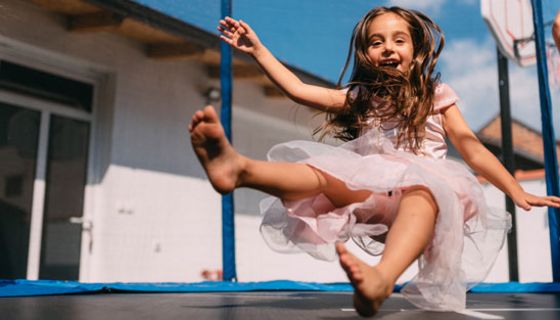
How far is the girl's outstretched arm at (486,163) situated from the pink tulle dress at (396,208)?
0.03m

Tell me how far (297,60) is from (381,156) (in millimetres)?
1841

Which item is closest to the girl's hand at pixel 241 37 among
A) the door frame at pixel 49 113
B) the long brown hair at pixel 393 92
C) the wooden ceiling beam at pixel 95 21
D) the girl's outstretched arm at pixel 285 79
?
the girl's outstretched arm at pixel 285 79

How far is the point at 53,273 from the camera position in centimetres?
294

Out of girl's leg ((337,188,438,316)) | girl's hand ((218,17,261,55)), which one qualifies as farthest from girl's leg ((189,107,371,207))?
girl's hand ((218,17,261,55))

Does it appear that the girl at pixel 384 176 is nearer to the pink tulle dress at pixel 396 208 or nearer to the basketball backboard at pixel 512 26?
the pink tulle dress at pixel 396 208

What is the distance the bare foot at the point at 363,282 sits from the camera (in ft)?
2.89

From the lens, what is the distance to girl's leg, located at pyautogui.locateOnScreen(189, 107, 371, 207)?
0.97 metres

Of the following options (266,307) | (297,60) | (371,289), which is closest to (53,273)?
(297,60)

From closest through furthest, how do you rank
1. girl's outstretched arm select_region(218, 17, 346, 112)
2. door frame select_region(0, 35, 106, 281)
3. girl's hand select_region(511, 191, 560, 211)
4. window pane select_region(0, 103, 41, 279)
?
girl's hand select_region(511, 191, 560, 211), girl's outstretched arm select_region(218, 17, 346, 112), window pane select_region(0, 103, 41, 279), door frame select_region(0, 35, 106, 281)

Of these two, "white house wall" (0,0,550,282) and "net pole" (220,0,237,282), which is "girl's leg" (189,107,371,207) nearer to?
"net pole" (220,0,237,282)

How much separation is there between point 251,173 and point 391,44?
536 millimetres

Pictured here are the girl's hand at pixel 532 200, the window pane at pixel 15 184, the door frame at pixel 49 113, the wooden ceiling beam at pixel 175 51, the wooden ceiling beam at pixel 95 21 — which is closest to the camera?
the girl's hand at pixel 532 200

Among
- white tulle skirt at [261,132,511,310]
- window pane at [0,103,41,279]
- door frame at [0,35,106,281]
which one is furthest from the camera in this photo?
door frame at [0,35,106,281]

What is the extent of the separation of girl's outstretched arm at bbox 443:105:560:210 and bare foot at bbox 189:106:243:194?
0.56 metres
